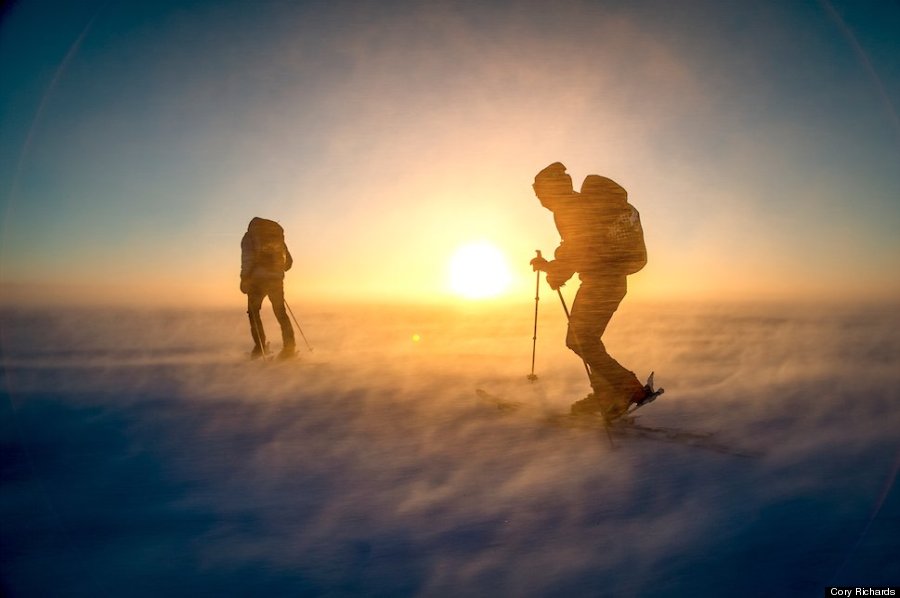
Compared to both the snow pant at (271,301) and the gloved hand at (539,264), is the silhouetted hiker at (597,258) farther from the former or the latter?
the snow pant at (271,301)

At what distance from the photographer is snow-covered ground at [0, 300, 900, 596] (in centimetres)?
299

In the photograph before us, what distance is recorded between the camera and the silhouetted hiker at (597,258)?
5625mm

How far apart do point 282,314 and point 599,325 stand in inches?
315

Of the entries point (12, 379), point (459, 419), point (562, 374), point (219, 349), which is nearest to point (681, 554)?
point (459, 419)

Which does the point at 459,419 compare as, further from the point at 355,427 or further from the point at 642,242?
the point at 642,242

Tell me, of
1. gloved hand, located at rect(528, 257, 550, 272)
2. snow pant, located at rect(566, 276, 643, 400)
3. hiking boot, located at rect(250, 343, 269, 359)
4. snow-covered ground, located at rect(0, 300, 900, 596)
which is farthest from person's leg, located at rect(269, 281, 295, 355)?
snow pant, located at rect(566, 276, 643, 400)

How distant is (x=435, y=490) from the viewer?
4.12 meters

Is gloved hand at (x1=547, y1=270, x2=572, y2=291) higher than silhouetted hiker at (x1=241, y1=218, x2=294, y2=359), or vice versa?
silhouetted hiker at (x1=241, y1=218, x2=294, y2=359)

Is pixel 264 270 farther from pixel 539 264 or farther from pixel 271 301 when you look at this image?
pixel 539 264

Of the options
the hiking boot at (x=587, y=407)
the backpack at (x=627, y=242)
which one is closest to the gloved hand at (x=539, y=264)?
the backpack at (x=627, y=242)

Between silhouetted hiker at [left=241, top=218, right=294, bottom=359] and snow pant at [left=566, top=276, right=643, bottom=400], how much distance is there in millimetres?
7632

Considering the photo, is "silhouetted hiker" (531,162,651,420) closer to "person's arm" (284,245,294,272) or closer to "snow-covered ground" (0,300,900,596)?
"snow-covered ground" (0,300,900,596)

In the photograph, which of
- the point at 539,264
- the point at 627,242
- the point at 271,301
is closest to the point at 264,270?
the point at 271,301

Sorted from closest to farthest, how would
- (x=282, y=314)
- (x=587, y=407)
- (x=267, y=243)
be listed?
(x=587, y=407) < (x=267, y=243) < (x=282, y=314)
